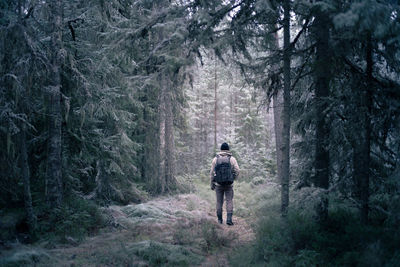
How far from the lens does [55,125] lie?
9.13 m

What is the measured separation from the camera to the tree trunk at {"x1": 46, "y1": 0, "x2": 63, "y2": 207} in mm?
9039

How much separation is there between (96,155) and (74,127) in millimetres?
1296

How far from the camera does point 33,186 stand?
33.3ft

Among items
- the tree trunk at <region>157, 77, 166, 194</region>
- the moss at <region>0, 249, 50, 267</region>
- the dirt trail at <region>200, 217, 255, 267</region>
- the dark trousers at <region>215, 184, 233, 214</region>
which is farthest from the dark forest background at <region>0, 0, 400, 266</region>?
the tree trunk at <region>157, 77, 166, 194</region>

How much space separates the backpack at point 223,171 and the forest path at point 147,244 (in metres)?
1.35

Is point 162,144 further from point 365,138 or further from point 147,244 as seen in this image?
point 365,138

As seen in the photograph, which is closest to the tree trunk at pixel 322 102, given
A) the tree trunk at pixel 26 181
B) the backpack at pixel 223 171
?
the backpack at pixel 223 171

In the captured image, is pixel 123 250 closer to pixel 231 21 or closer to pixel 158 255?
pixel 158 255

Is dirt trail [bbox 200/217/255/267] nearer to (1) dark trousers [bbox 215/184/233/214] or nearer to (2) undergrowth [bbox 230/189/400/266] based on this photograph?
(2) undergrowth [bbox 230/189/400/266]

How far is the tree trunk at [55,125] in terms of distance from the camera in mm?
9039

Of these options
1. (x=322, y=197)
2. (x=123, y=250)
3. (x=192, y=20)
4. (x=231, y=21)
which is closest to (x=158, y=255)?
(x=123, y=250)

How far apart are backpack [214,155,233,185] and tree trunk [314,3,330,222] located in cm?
290

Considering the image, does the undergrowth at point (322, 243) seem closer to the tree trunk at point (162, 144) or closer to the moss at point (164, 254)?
the moss at point (164, 254)

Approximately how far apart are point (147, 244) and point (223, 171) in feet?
12.1
